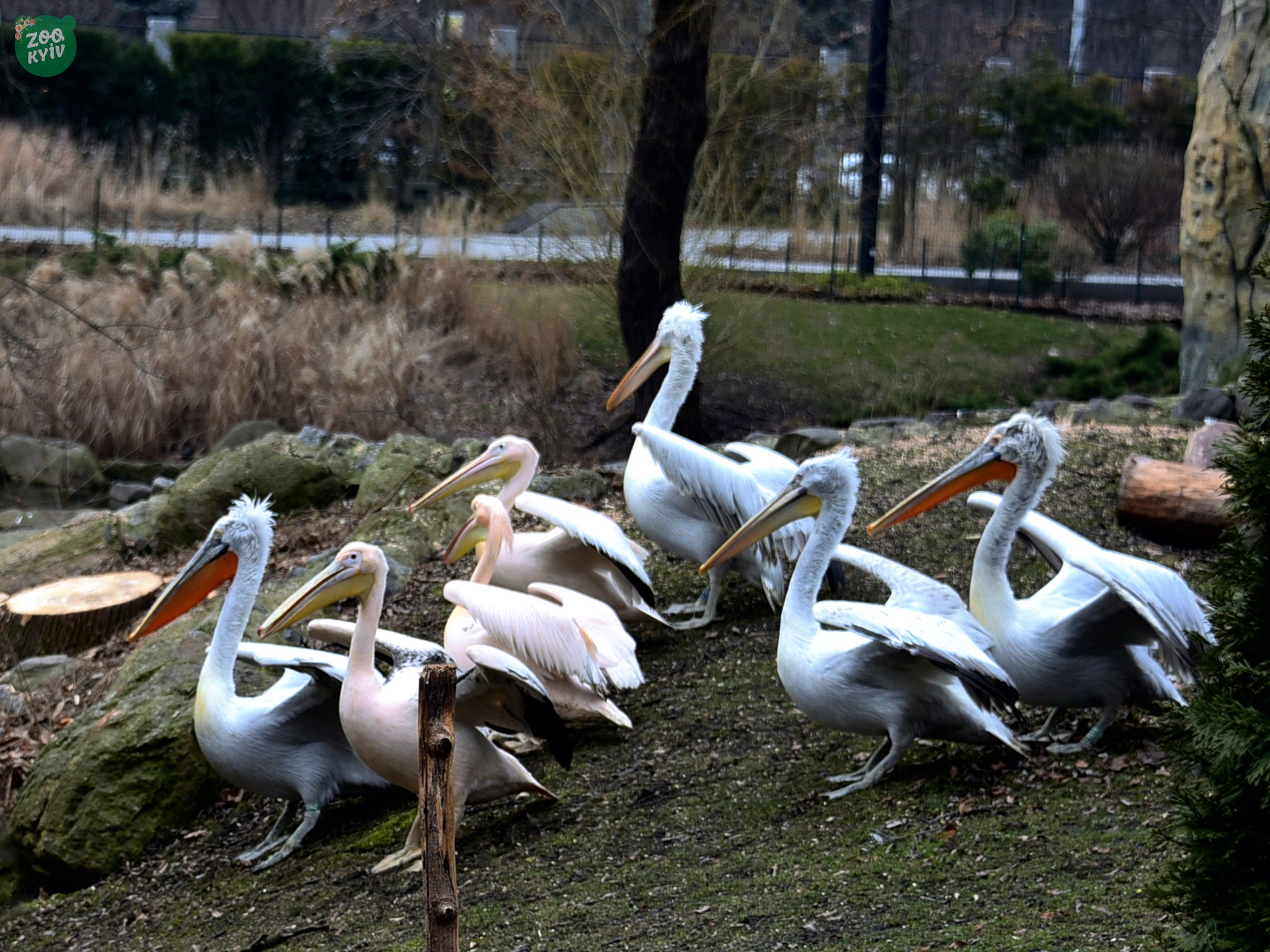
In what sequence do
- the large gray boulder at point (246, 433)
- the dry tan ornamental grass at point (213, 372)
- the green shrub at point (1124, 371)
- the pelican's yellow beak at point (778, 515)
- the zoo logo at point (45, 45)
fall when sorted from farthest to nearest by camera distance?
1. the green shrub at point (1124, 371)
2. the dry tan ornamental grass at point (213, 372)
3. the large gray boulder at point (246, 433)
4. the zoo logo at point (45, 45)
5. the pelican's yellow beak at point (778, 515)

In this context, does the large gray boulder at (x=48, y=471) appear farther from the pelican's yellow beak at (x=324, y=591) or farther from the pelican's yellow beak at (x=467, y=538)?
the pelican's yellow beak at (x=324, y=591)

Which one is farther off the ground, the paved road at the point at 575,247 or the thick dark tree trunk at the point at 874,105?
the thick dark tree trunk at the point at 874,105

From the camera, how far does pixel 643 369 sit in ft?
20.7

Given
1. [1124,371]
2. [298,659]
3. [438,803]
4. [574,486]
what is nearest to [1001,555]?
[298,659]

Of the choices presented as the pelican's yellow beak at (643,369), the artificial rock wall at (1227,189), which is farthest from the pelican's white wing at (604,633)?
the artificial rock wall at (1227,189)

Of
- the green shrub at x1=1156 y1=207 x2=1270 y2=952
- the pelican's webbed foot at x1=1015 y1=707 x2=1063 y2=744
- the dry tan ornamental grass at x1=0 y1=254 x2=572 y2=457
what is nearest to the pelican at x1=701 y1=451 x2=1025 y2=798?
the pelican's webbed foot at x1=1015 y1=707 x2=1063 y2=744

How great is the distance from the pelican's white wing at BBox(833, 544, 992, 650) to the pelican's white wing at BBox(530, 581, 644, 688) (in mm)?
771

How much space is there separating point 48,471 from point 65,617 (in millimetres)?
4084

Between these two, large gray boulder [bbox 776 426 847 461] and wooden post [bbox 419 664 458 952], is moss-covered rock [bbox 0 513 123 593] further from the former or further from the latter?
wooden post [bbox 419 664 458 952]

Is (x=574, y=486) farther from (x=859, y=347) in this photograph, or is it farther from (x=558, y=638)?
(x=859, y=347)

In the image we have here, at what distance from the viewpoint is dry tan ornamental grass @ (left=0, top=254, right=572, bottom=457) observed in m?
10.2

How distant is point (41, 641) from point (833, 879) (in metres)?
4.66

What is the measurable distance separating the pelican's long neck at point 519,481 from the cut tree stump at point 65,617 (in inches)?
86.4

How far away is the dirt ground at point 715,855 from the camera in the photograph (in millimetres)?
3096
